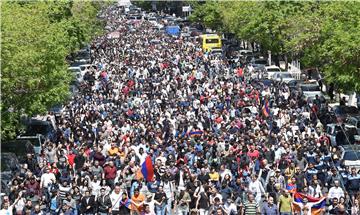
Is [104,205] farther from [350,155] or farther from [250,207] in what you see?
[350,155]

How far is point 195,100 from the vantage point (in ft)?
119

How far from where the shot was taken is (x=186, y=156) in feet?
76.3

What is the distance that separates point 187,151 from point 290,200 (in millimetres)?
6320

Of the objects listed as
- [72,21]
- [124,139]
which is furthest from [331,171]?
[72,21]

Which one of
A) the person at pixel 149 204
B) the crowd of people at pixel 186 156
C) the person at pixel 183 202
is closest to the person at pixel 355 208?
the crowd of people at pixel 186 156

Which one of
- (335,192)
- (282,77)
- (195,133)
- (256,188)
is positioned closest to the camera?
(335,192)

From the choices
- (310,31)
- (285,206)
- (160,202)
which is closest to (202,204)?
(160,202)

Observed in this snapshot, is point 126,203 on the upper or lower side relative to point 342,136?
upper

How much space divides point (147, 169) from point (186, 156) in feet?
5.11

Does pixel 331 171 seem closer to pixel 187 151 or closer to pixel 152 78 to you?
pixel 187 151

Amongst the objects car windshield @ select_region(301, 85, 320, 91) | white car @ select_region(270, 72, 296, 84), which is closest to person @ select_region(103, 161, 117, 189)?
car windshield @ select_region(301, 85, 320, 91)

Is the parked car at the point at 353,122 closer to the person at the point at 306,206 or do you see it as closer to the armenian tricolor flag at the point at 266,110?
the armenian tricolor flag at the point at 266,110

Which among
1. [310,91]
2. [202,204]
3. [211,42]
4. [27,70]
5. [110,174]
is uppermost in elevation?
[27,70]

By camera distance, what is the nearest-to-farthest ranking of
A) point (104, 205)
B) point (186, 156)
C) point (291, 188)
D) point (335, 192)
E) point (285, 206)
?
1. point (285, 206)
2. point (104, 205)
3. point (335, 192)
4. point (291, 188)
5. point (186, 156)
